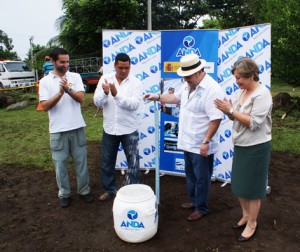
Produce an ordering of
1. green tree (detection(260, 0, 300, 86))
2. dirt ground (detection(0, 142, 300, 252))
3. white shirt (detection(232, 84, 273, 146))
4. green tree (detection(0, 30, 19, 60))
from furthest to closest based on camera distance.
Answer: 1. green tree (detection(0, 30, 19, 60))
2. green tree (detection(260, 0, 300, 86))
3. dirt ground (detection(0, 142, 300, 252))
4. white shirt (detection(232, 84, 273, 146))

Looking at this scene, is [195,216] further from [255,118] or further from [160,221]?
[255,118]

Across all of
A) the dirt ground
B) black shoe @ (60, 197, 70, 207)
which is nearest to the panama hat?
the dirt ground

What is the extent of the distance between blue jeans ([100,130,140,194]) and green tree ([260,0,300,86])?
7659 mm

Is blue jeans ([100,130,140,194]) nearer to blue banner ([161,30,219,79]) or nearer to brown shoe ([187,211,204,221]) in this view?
brown shoe ([187,211,204,221])

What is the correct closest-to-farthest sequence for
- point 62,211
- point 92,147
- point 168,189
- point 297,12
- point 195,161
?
point 195,161 → point 62,211 → point 168,189 → point 92,147 → point 297,12

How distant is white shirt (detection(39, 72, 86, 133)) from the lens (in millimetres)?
3619

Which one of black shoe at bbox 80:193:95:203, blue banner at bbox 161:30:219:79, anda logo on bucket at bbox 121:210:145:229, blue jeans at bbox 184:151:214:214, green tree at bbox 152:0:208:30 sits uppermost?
green tree at bbox 152:0:208:30

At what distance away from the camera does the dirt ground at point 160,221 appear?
123 inches

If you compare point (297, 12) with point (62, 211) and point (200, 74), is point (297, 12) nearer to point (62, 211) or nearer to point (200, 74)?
point (200, 74)

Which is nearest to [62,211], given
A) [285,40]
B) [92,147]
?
[92,147]

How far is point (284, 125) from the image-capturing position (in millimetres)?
8180

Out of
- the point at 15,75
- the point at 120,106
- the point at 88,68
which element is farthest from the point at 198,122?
the point at 88,68

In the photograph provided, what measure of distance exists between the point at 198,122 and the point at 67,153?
1710 millimetres

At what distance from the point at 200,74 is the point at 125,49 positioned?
184 centimetres
